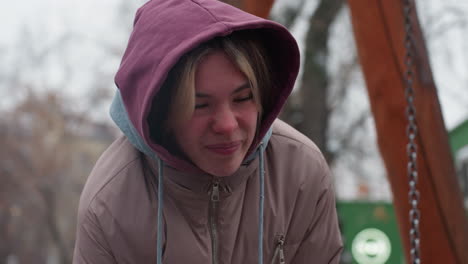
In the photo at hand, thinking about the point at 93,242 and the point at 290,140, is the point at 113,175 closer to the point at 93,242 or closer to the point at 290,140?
the point at 93,242

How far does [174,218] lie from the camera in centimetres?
209

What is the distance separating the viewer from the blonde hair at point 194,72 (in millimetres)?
1872

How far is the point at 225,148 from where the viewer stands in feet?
6.38

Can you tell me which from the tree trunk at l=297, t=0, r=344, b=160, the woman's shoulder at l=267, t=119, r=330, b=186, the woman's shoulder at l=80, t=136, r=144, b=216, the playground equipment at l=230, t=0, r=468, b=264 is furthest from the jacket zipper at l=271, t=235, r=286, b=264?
the tree trunk at l=297, t=0, r=344, b=160

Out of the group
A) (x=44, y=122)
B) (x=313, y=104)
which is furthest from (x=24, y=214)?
(x=313, y=104)

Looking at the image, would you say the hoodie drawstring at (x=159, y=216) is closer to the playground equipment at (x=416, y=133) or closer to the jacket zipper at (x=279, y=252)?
the jacket zipper at (x=279, y=252)

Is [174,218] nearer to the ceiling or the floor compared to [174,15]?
nearer to the floor

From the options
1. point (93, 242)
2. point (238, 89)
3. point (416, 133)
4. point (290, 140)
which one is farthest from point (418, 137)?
point (93, 242)

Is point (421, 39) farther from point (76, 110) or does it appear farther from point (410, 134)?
point (76, 110)

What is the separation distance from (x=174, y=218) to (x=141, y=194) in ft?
0.36

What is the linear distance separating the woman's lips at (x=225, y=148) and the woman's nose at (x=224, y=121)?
0.05 metres

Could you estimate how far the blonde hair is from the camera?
73.7 inches

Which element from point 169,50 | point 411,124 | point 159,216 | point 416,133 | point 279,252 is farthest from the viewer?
point 416,133

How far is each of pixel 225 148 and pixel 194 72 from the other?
210mm
